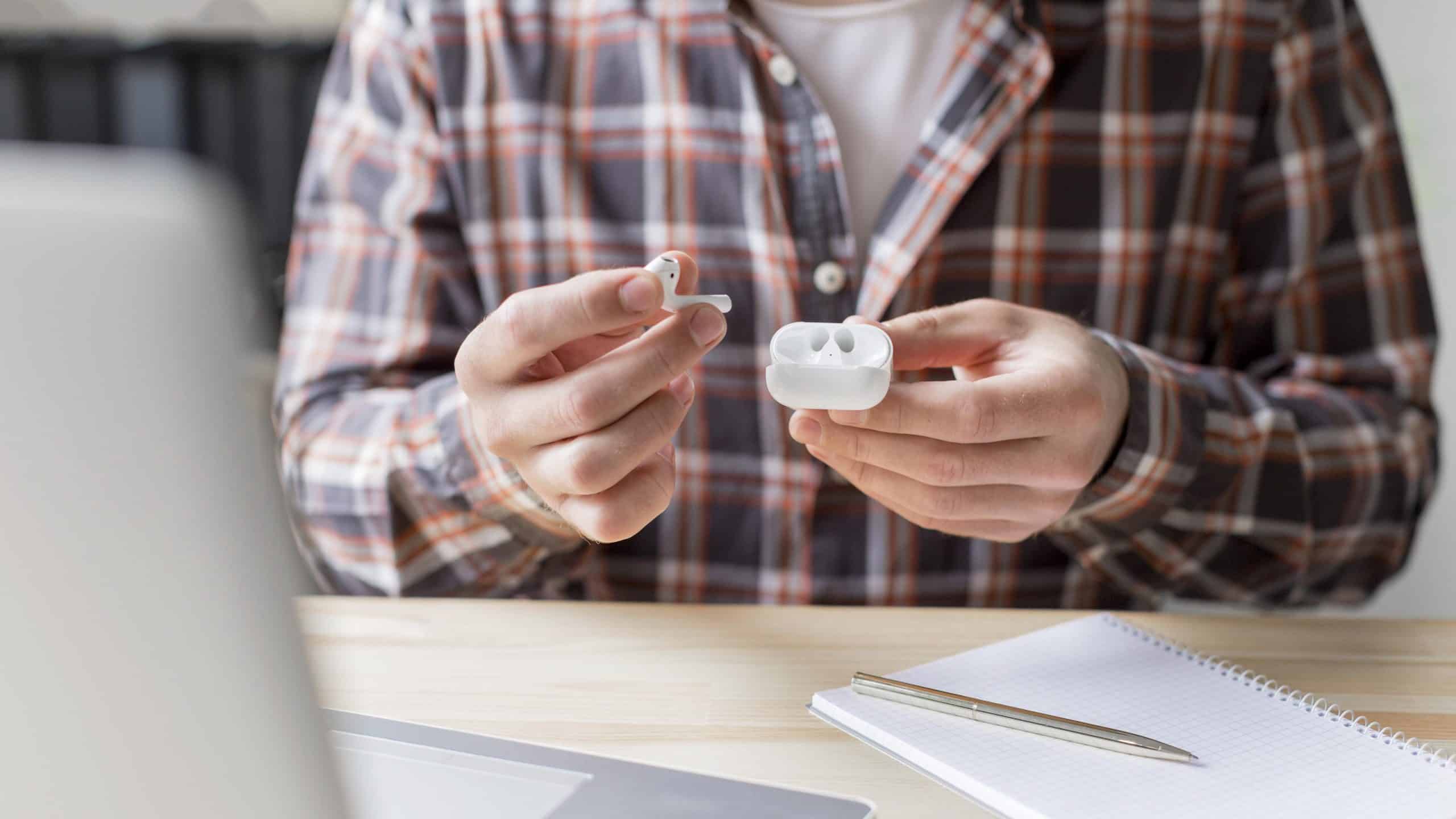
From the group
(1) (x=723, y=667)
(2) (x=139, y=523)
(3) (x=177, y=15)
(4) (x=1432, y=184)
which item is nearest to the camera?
(2) (x=139, y=523)

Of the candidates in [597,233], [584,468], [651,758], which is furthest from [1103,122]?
[651,758]

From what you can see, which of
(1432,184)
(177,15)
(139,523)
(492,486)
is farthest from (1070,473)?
(177,15)

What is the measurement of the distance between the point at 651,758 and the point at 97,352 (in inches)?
16.9

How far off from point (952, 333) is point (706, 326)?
143 millimetres

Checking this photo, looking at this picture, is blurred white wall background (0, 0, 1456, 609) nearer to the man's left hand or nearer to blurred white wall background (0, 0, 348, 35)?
the man's left hand

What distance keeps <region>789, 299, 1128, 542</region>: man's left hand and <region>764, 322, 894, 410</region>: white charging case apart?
0.04ft

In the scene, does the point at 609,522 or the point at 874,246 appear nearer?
the point at 609,522

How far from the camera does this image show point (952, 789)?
549 mm

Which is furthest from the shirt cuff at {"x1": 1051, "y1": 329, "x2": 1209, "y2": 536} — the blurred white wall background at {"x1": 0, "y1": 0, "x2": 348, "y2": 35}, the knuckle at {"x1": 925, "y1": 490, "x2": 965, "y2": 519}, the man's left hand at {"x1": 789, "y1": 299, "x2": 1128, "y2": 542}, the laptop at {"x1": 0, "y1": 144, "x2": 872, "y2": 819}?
the blurred white wall background at {"x1": 0, "y1": 0, "x2": 348, "y2": 35}

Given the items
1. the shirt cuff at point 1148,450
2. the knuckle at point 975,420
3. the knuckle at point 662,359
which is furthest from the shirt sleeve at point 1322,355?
the knuckle at point 662,359

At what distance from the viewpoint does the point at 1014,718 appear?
0.59 metres

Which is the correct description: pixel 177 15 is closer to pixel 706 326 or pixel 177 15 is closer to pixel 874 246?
pixel 874 246

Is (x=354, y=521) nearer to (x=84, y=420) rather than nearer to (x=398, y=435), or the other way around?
(x=398, y=435)

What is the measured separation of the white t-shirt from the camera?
1027 mm
